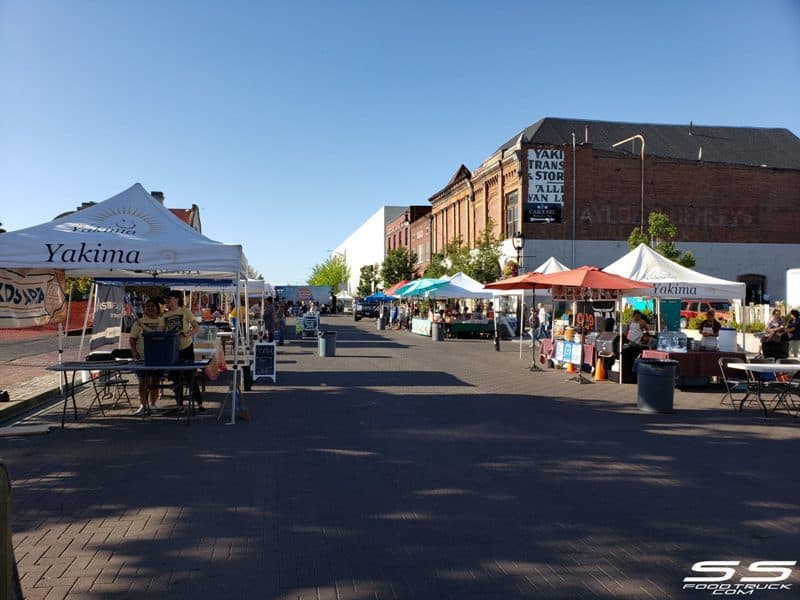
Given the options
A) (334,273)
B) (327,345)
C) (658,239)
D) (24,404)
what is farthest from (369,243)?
(24,404)

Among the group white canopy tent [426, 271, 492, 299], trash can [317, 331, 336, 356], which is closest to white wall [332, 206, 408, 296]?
white canopy tent [426, 271, 492, 299]

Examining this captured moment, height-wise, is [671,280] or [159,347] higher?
[671,280]

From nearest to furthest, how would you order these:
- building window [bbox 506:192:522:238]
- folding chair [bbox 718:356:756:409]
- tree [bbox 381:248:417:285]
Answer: folding chair [bbox 718:356:756:409]
building window [bbox 506:192:522:238]
tree [bbox 381:248:417:285]

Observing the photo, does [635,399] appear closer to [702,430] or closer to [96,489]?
[702,430]

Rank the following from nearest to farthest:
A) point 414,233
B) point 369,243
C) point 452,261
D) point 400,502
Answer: point 400,502 → point 452,261 → point 414,233 → point 369,243

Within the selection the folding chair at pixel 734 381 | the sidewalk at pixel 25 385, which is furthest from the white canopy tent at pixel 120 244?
the folding chair at pixel 734 381

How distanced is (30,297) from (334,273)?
123 m

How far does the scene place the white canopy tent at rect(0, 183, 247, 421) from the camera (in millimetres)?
10531

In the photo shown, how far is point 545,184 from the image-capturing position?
142 ft

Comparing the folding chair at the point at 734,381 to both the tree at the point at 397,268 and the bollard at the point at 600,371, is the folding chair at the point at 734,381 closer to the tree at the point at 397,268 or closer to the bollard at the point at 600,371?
the bollard at the point at 600,371

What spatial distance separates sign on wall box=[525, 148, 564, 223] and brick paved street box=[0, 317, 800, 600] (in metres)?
31.7

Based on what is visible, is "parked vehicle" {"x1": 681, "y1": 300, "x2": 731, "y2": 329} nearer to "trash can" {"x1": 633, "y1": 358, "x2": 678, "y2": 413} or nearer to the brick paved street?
"trash can" {"x1": 633, "y1": 358, "x2": 678, "y2": 413}

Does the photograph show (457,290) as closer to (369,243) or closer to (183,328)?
(183,328)

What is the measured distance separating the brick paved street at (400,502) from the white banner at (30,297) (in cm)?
161
